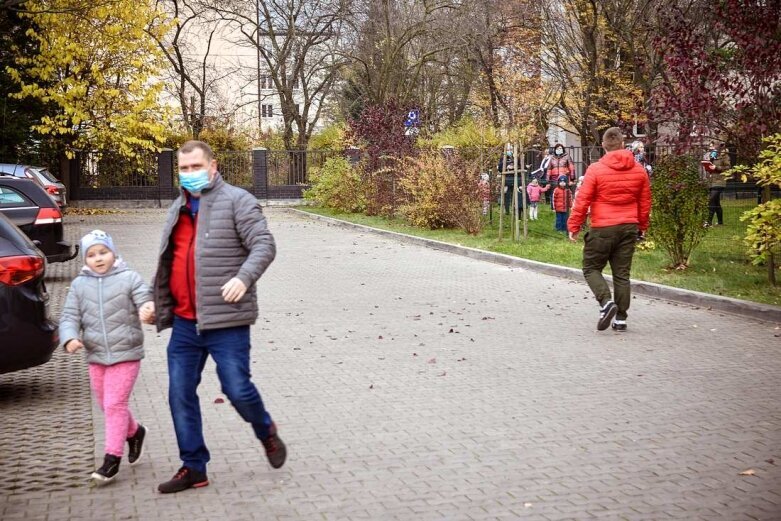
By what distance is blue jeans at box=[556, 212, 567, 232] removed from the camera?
2323cm

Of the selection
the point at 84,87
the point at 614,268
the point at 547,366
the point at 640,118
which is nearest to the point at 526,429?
the point at 547,366

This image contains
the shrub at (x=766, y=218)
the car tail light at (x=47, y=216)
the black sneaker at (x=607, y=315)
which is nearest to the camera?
the black sneaker at (x=607, y=315)

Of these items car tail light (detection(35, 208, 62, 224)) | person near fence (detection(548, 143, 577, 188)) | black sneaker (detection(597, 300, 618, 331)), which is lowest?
black sneaker (detection(597, 300, 618, 331))

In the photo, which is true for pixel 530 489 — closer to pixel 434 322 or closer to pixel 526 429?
pixel 526 429

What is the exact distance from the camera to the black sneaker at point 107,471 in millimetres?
5391

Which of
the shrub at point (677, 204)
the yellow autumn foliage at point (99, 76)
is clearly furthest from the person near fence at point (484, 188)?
the yellow autumn foliage at point (99, 76)

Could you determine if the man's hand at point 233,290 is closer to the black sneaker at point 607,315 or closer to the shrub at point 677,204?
the black sneaker at point 607,315

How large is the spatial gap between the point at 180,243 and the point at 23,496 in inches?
59.4

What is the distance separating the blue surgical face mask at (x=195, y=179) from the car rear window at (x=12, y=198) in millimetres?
10937

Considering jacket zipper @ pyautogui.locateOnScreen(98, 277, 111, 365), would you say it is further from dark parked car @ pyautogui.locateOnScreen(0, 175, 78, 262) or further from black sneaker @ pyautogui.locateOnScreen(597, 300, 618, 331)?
dark parked car @ pyautogui.locateOnScreen(0, 175, 78, 262)

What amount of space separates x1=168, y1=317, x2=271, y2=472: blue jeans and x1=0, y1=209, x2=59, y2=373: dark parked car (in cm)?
231

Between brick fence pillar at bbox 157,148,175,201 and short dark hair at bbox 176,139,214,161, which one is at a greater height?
short dark hair at bbox 176,139,214,161

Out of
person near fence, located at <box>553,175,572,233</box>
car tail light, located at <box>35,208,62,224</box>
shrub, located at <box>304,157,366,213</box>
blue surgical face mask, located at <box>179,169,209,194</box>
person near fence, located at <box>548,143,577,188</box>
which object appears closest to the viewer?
blue surgical face mask, located at <box>179,169,209,194</box>

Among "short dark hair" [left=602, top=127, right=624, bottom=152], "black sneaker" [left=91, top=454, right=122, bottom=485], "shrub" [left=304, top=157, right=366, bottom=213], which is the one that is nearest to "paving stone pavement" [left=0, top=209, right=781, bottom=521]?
"black sneaker" [left=91, top=454, right=122, bottom=485]
